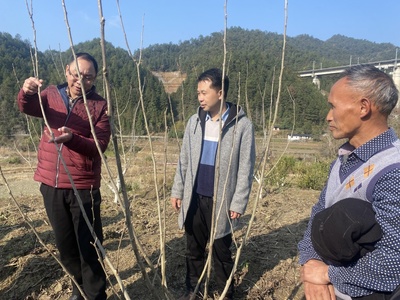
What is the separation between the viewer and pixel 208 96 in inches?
90.0

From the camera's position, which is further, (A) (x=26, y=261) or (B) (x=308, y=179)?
(B) (x=308, y=179)

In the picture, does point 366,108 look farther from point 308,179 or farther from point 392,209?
point 308,179

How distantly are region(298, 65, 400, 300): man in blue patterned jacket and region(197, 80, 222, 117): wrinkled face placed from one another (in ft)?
3.65

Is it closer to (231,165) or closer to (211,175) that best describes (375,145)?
(231,165)

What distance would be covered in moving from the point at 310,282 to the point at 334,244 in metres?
0.28

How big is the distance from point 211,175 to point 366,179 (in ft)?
4.38

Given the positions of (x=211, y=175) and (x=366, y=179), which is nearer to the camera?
(x=366, y=179)

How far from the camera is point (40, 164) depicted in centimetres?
223

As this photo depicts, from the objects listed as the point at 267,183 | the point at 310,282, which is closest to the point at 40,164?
the point at 310,282

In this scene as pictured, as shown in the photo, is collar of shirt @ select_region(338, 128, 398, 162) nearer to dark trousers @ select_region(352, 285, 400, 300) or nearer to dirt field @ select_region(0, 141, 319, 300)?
dark trousers @ select_region(352, 285, 400, 300)

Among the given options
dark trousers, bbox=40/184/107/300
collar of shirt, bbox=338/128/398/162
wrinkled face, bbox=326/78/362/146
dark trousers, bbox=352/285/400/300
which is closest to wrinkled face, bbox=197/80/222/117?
dark trousers, bbox=40/184/107/300

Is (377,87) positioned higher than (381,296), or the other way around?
(377,87)

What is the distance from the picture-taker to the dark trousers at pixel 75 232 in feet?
7.11

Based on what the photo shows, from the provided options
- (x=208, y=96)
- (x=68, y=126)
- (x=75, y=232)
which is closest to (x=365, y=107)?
(x=208, y=96)
